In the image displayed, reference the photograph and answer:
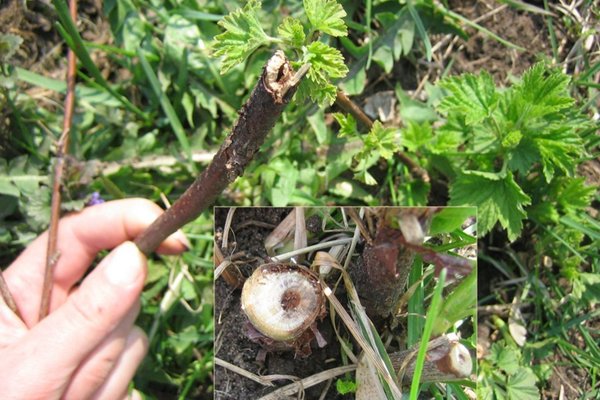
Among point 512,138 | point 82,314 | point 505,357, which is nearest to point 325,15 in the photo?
point 512,138

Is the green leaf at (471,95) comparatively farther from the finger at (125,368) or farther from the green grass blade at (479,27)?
the finger at (125,368)

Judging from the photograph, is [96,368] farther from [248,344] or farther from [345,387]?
[345,387]

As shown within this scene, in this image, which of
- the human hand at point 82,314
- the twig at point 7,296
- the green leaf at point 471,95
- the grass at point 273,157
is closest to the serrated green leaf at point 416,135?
the grass at point 273,157

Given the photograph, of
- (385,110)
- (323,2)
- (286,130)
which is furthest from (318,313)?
(385,110)

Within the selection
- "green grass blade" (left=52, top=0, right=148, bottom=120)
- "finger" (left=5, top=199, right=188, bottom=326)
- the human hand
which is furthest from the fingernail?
"green grass blade" (left=52, top=0, right=148, bottom=120)

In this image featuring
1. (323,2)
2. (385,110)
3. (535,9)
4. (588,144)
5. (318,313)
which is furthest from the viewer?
(385,110)

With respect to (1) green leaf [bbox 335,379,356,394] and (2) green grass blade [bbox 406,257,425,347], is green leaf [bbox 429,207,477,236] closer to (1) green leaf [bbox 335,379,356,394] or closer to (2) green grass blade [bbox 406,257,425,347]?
(2) green grass blade [bbox 406,257,425,347]

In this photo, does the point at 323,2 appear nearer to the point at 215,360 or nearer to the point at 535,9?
the point at 215,360
